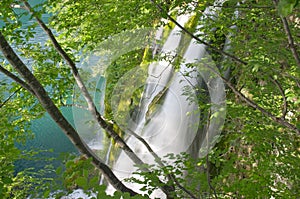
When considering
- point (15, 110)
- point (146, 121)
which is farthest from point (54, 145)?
point (146, 121)

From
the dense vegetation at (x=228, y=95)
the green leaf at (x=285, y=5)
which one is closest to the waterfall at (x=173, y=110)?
the dense vegetation at (x=228, y=95)

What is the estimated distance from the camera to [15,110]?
12.8 ft

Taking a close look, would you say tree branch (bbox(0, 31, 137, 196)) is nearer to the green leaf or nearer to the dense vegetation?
the dense vegetation

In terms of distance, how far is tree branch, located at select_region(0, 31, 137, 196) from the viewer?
8.38 feet

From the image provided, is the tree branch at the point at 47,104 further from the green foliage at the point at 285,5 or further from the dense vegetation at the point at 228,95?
the green foliage at the point at 285,5

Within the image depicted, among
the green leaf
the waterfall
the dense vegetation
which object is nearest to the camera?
the green leaf

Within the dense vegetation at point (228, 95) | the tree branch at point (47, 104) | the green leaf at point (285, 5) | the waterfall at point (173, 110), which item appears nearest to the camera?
the green leaf at point (285, 5)

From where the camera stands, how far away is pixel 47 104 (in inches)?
106

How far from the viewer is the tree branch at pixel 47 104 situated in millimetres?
2553

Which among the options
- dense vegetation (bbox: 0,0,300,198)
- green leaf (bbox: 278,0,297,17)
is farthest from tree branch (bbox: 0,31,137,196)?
green leaf (bbox: 278,0,297,17)

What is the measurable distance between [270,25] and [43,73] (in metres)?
2.38

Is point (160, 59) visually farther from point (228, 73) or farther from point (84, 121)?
point (228, 73)

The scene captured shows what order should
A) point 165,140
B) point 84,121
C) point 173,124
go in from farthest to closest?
point 84,121 → point 165,140 → point 173,124

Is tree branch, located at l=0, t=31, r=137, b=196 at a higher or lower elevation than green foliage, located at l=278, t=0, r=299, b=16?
higher
